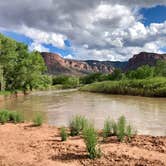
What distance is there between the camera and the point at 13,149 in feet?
31.8

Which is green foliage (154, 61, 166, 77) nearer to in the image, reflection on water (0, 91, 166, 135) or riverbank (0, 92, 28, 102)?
riverbank (0, 92, 28, 102)

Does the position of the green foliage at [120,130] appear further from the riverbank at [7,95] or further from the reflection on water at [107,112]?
the riverbank at [7,95]

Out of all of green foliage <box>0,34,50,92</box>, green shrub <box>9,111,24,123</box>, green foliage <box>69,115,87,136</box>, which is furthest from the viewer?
green foliage <box>0,34,50,92</box>

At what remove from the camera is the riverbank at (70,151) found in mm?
8000

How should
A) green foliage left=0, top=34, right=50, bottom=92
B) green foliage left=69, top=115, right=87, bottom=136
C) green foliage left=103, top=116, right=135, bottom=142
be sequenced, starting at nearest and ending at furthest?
green foliage left=103, top=116, right=135, bottom=142
green foliage left=69, top=115, right=87, bottom=136
green foliage left=0, top=34, right=50, bottom=92

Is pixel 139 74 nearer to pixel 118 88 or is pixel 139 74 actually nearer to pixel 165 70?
pixel 165 70

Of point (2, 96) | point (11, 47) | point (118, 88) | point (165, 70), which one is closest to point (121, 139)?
point (2, 96)

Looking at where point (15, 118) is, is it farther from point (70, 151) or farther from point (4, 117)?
point (70, 151)

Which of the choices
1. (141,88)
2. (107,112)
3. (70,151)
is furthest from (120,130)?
(141,88)

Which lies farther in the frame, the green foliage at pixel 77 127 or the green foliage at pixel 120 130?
the green foliage at pixel 77 127

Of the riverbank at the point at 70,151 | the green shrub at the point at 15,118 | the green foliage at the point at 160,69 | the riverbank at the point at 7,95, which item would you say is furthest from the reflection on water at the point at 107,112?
the green foliage at the point at 160,69

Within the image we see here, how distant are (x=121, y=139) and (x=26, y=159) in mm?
3334

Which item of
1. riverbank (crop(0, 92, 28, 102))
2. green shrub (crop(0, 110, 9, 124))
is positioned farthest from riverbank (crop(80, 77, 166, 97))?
green shrub (crop(0, 110, 9, 124))

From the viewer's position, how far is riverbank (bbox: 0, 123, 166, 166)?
800 cm
